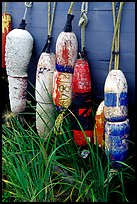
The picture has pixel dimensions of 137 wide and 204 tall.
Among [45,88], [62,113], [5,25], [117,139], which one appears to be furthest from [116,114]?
[5,25]

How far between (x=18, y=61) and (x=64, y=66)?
0.43m

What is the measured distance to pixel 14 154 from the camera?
7.71ft

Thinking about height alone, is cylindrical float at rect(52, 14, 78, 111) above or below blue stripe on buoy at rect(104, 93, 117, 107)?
above

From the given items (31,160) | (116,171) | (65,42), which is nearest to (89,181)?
(116,171)

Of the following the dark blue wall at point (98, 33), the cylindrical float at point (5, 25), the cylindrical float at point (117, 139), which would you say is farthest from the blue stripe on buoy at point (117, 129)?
the cylindrical float at point (5, 25)

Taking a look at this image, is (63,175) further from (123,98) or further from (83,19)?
(83,19)

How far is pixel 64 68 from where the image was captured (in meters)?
2.54

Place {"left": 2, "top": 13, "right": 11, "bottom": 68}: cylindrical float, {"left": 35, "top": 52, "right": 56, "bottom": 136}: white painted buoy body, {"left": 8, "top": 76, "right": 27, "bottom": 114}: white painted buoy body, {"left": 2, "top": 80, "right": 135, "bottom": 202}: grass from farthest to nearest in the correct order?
1. {"left": 2, "top": 13, "right": 11, "bottom": 68}: cylindrical float
2. {"left": 8, "top": 76, "right": 27, "bottom": 114}: white painted buoy body
3. {"left": 35, "top": 52, "right": 56, "bottom": 136}: white painted buoy body
4. {"left": 2, "top": 80, "right": 135, "bottom": 202}: grass

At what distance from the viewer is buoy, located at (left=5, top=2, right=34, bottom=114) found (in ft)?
9.12

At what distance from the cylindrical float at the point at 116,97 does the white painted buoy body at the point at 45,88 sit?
51cm

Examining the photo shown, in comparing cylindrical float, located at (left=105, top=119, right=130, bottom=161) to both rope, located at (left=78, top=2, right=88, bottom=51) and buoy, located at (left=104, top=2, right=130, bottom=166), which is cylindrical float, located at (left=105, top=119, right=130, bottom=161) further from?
rope, located at (left=78, top=2, right=88, bottom=51)

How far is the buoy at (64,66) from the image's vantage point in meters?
2.50

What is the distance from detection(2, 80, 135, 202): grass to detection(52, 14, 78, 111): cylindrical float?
0.31 feet

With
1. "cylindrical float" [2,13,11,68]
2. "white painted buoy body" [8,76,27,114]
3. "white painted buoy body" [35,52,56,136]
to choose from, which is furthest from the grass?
"cylindrical float" [2,13,11,68]
